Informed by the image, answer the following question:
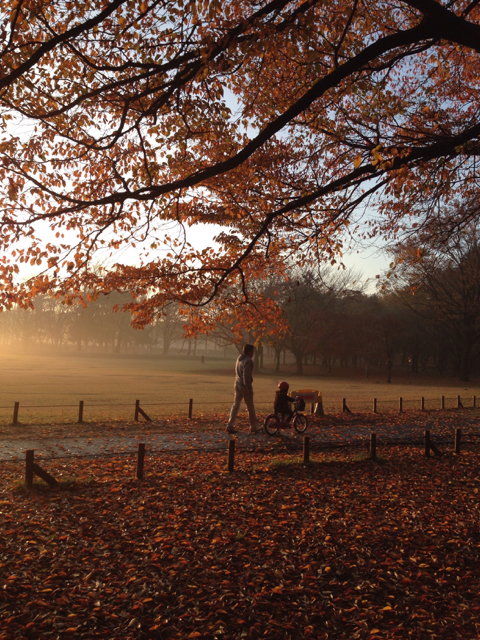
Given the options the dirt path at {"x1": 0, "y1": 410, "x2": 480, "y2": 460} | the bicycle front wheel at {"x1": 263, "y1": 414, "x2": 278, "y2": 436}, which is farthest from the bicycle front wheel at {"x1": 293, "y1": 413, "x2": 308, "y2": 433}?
the bicycle front wheel at {"x1": 263, "y1": 414, "x2": 278, "y2": 436}

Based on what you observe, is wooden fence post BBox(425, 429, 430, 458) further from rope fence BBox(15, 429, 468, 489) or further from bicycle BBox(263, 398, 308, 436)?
bicycle BBox(263, 398, 308, 436)

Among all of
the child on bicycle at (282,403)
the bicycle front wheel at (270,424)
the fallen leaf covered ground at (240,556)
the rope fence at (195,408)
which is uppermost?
the child on bicycle at (282,403)

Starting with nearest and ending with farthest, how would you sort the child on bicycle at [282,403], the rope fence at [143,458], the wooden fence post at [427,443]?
1. the rope fence at [143,458]
2. the wooden fence post at [427,443]
3. the child on bicycle at [282,403]

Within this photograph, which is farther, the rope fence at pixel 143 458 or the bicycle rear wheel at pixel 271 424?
the bicycle rear wheel at pixel 271 424

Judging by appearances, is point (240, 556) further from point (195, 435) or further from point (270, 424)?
point (195, 435)

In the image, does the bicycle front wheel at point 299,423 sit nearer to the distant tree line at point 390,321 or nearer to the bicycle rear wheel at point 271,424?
the bicycle rear wheel at point 271,424

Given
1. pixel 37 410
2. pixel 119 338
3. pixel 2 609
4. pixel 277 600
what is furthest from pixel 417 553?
pixel 119 338

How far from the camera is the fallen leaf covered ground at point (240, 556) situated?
3.89 m

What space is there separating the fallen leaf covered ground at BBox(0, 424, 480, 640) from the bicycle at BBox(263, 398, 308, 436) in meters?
3.51

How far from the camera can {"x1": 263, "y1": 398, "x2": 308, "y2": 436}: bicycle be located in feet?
39.4

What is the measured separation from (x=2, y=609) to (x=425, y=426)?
46.7 ft

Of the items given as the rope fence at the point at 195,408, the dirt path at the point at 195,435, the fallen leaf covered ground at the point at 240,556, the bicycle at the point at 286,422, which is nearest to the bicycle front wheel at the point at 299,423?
the bicycle at the point at 286,422

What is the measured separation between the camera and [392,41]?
18.5ft

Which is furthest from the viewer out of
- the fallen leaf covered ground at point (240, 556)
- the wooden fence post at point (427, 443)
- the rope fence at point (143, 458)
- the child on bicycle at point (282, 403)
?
the child on bicycle at point (282, 403)
